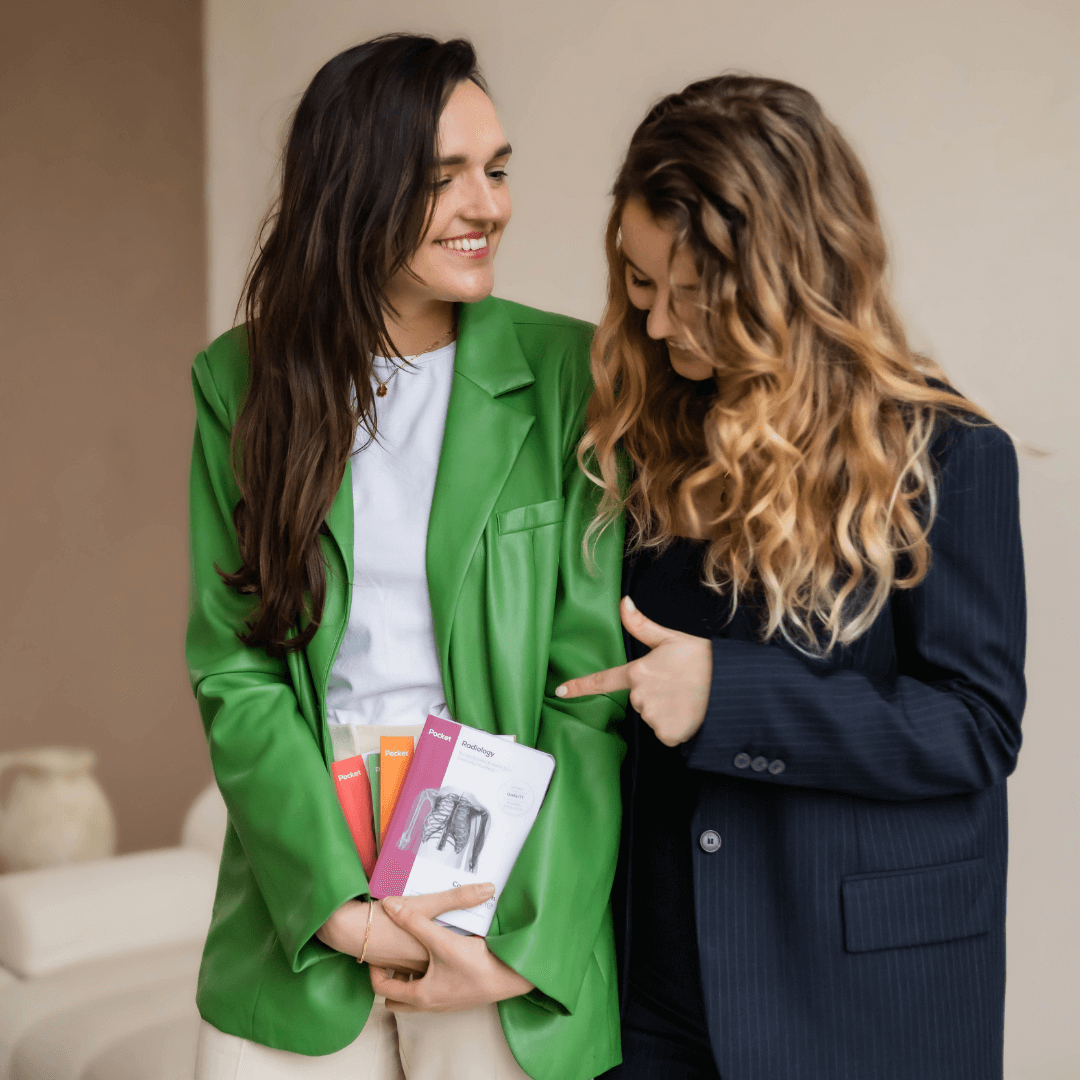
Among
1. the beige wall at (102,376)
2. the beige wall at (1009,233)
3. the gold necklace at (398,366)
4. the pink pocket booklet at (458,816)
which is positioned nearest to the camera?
the pink pocket booklet at (458,816)

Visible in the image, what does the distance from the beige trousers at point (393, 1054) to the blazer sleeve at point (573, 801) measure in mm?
112

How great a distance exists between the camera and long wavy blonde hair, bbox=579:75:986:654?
1244 millimetres

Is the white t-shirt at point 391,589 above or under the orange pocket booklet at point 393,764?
above

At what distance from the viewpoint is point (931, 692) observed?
1250 mm

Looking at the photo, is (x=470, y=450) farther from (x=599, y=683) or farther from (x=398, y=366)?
(x=599, y=683)

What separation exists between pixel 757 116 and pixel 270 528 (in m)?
0.78

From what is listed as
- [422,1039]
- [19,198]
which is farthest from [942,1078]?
[19,198]

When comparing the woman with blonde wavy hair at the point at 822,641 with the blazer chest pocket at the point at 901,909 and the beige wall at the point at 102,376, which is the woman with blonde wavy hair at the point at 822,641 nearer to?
the blazer chest pocket at the point at 901,909

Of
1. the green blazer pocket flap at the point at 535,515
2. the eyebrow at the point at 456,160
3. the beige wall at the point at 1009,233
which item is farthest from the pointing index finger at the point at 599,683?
the beige wall at the point at 1009,233

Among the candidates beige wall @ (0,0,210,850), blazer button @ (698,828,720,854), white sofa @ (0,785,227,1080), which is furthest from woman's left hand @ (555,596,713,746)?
beige wall @ (0,0,210,850)

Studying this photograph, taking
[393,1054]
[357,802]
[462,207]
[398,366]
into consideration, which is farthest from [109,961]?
[462,207]

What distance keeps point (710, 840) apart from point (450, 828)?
31cm

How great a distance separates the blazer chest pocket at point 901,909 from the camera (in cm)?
127

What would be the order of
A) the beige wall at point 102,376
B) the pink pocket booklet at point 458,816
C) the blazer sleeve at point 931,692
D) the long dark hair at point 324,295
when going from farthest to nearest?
the beige wall at point 102,376 < the long dark hair at point 324,295 < the pink pocket booklet at point 458,816 < the blazer sleeve at point 931,692
